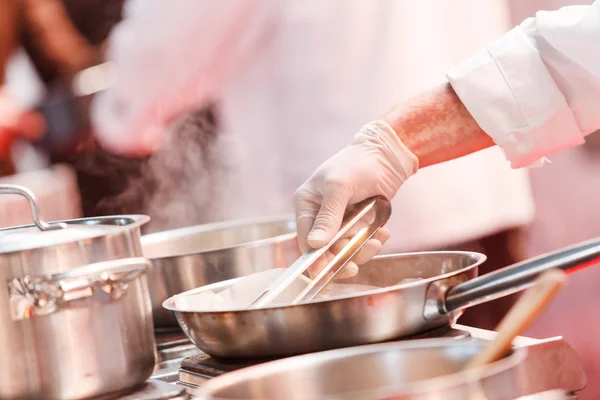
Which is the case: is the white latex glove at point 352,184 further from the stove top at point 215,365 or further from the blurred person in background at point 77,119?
the blurred person in background at point 77,119

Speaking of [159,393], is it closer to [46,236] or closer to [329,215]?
[46,236]

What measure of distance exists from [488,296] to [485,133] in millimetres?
685

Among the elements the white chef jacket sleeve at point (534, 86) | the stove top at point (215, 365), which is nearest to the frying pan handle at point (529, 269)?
the stove top at point (215, 365)

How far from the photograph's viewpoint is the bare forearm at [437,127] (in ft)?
5.18

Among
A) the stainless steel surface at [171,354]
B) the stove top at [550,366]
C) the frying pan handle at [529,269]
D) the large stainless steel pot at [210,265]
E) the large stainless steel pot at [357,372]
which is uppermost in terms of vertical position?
the large stainless steel pot at [210,265]

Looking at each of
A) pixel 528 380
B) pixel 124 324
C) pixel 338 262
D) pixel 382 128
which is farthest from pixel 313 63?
pixel 528 380

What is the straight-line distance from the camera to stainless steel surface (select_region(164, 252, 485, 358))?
102 cm

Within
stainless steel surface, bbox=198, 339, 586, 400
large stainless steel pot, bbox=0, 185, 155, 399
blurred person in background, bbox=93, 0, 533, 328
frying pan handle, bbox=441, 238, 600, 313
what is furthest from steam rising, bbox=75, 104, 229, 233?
stainless steel surface, bbox=198, 339, 586, 400

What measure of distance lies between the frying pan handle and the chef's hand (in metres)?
2.87

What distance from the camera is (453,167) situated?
8.98 feet

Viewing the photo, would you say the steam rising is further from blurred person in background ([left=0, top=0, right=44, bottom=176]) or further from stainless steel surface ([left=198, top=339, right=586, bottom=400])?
stainless steel surface ([left=198, top=339, right=586, bottom=400])

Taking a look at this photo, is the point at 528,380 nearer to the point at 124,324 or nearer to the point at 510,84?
the point at 124,324

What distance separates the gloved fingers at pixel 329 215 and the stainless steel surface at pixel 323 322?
268 mm

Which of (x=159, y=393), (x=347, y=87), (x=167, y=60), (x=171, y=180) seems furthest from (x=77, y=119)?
(x=159, y=393)
